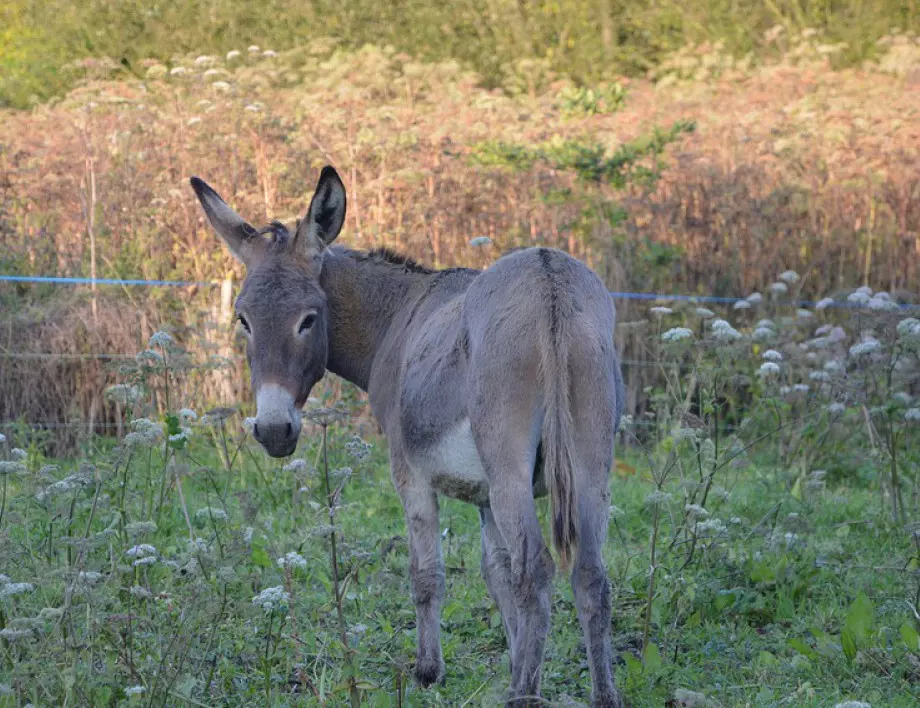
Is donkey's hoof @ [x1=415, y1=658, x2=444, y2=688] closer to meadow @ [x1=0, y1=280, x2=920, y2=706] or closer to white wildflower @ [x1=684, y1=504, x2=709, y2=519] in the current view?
meadow @ [x1=0, y1=280, x2=920, y2=706]

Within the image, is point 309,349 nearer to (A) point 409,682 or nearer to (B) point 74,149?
(A) point 409,682

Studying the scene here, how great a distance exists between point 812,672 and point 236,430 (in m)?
4.47

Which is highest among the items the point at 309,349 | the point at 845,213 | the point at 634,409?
the point at 309,349

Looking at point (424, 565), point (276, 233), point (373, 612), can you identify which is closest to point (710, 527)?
point (424, 565)

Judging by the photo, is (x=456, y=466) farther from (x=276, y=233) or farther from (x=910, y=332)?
(x=910, y=332)

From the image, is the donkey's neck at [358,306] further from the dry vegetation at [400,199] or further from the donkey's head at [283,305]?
the dry vegetation at [400,199]

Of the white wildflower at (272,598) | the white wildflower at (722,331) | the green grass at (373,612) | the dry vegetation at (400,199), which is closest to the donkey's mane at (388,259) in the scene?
the green grass at (373,612)

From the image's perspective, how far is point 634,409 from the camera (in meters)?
8.52

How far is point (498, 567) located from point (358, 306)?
123 centimetres

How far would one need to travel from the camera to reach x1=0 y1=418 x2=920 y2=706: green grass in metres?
3.54

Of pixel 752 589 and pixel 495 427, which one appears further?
pixel 752 589

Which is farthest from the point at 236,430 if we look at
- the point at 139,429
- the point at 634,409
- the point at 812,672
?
the point at 812,672

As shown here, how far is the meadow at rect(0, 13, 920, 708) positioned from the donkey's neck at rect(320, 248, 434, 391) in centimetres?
50

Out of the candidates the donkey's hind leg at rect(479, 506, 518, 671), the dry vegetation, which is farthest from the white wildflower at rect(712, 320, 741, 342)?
the dry vegetation
